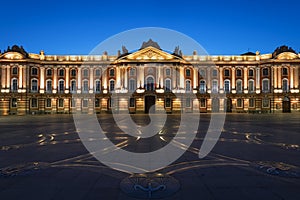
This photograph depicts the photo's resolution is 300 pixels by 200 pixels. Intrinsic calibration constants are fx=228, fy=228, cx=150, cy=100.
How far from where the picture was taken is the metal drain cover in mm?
4680

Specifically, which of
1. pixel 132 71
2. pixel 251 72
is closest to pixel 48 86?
pixel 132 71

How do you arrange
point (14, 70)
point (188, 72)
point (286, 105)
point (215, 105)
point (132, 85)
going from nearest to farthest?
1. point (14, 70)
2. point (132, 85)
3. point (286, 105)
4. point (188, 72)
5. point (215, 105)

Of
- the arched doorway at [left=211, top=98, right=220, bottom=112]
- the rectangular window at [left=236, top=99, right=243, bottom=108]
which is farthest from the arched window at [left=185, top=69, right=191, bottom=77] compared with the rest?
the rectangular window at [left=236, top=99, right=243, bottom=108]

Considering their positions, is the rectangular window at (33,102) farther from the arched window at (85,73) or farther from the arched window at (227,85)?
the arched window at (227,85)

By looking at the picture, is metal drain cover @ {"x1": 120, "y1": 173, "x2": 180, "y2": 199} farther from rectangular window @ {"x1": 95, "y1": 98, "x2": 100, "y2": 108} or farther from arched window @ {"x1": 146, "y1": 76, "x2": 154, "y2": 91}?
rectangular window @ {"x1": 95, "y1": 98, "x2": 100, "y2": 108}

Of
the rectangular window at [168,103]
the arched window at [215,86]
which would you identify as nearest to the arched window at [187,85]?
the rectangular window at [168,103]

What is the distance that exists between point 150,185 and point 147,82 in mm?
45127

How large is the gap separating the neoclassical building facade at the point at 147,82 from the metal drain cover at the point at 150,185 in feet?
140

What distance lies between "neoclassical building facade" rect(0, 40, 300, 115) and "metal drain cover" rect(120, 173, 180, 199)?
4266 cm

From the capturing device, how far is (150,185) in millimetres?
5152

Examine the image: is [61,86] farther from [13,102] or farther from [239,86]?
[239,86]

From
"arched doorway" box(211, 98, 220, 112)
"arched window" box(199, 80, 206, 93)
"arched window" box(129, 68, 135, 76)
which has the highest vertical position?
"arched window" box(129, 68, 135, 76)

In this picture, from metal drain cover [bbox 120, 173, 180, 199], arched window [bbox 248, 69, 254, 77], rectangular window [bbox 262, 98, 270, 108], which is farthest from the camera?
arched window [bbox 248, 69, 254, 77]

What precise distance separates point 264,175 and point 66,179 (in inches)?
196
